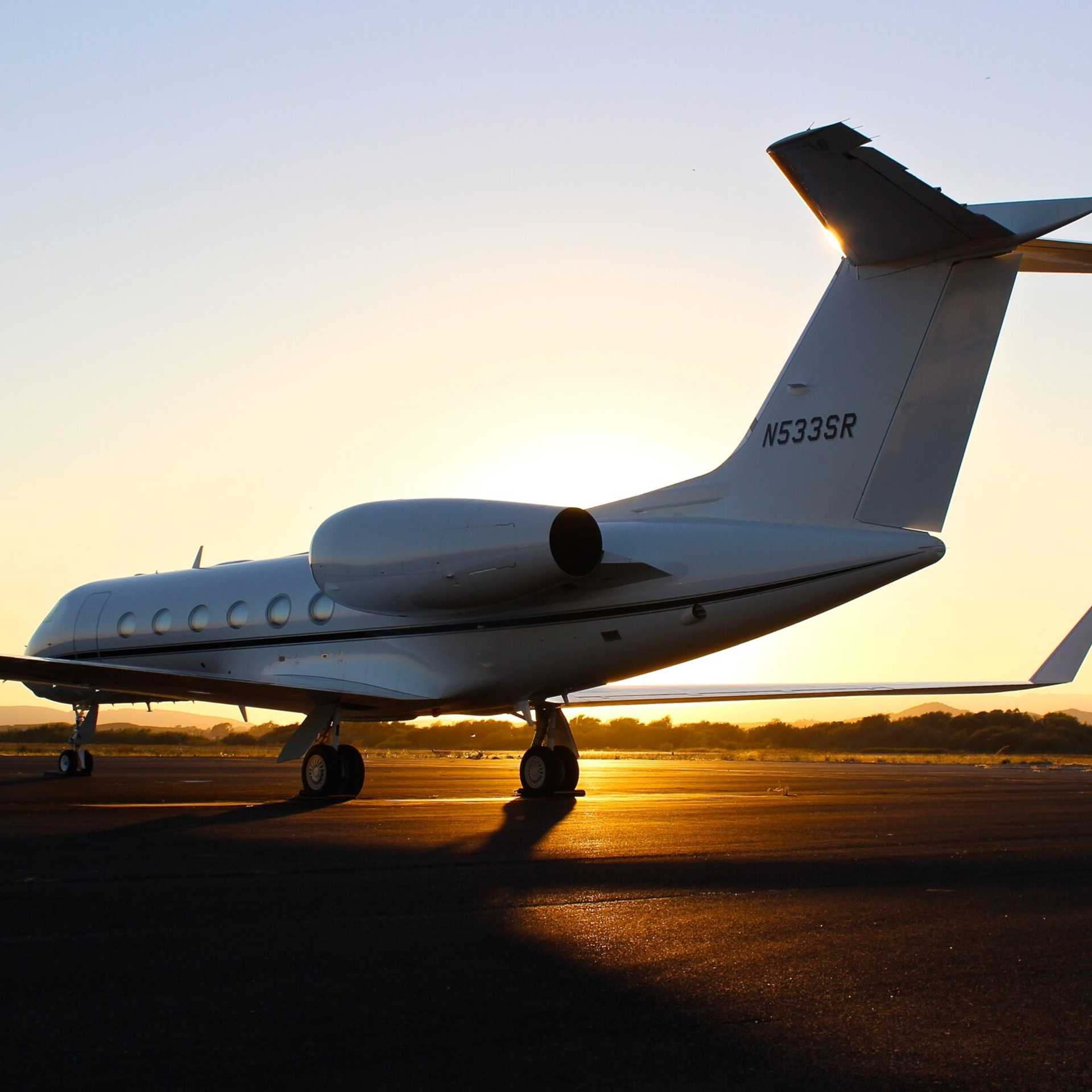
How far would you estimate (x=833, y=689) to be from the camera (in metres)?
18.5

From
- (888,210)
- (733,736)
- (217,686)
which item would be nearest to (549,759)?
(217,686)

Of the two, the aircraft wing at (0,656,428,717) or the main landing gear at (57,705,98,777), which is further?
the main landing gear at (57,705,98,777)

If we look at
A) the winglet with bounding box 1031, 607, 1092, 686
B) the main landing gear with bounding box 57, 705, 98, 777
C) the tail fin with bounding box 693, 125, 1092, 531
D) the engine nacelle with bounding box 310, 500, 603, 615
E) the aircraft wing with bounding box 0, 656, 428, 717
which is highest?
the tail fin with bounding box 693, 125, 1092, 531

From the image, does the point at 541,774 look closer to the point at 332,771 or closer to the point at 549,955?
the point at 332,771

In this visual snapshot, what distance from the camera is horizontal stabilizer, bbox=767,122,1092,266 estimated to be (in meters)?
10.4

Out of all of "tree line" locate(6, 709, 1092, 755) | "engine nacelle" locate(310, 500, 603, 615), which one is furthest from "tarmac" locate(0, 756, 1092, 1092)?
"tree line" locate(6, 709, 1092, 755)

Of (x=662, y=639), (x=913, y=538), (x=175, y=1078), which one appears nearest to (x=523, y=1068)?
(x=175, y=1078)

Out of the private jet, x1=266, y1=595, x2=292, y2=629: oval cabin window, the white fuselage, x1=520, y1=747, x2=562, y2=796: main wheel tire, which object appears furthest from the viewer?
x1=266, y1=595, x2=292, y2=629: oval cabin window

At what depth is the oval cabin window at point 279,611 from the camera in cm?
1875

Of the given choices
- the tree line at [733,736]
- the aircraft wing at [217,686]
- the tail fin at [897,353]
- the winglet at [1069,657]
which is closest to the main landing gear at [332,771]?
the aircraft wing at [217,686]

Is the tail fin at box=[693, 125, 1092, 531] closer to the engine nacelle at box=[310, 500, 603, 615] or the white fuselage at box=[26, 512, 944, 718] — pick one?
the white fuselage at box=[26, 512, 944, 718]

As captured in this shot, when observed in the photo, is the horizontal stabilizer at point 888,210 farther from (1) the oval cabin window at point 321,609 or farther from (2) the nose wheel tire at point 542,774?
(1) the oval cabin window at point 321,609

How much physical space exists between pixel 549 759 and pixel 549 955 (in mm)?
11461

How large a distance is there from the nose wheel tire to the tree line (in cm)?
3305
